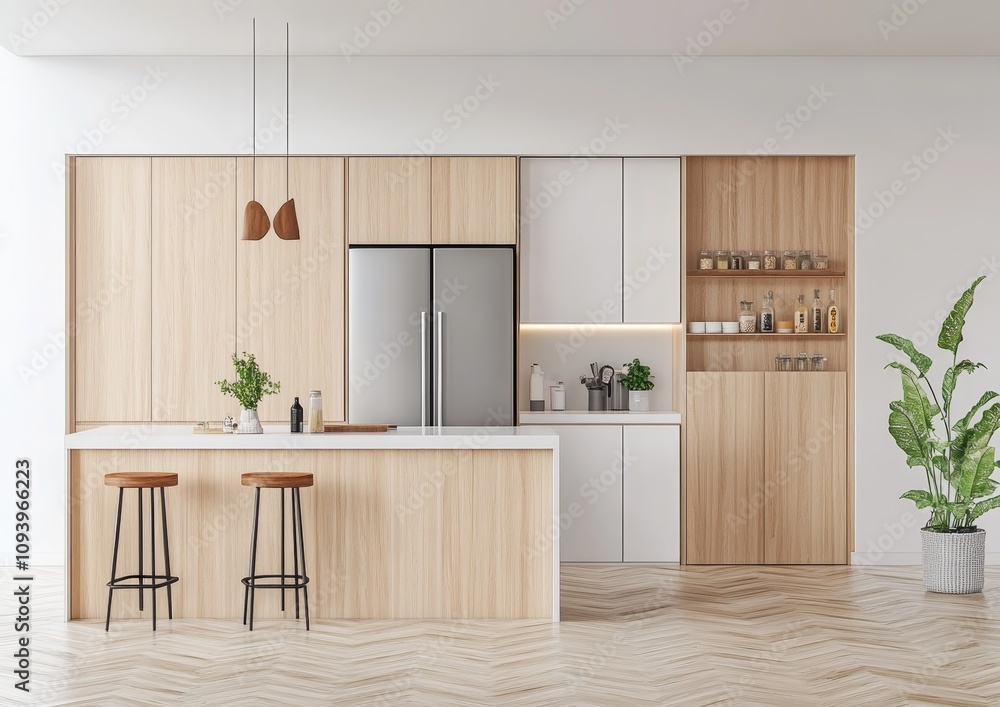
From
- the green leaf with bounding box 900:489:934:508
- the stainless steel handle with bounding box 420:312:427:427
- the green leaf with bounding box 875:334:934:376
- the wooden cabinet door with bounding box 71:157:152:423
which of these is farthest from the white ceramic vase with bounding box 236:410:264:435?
A: the green leaf with bounding box 900:489:934:508

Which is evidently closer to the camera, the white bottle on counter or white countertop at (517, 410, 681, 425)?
white countertop at (517, 410, 681, 425)

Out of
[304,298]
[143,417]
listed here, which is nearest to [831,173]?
[304,298]

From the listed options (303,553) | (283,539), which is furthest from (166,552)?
(303,553)

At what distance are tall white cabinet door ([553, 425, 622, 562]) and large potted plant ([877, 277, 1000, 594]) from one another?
5.42 feet

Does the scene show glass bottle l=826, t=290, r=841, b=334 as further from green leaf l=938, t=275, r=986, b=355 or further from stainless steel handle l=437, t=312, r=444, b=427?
stainless steel handle l=437, t=312, r=444, b=427

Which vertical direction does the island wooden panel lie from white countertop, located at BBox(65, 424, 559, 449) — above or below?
below

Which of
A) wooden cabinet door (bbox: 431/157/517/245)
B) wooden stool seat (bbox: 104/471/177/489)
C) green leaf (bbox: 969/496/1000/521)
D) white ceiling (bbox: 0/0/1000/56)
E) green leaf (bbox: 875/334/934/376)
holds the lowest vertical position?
green leaf (bbox: 969/496/1000/521)

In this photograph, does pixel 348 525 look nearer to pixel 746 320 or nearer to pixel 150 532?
pixel 150 532

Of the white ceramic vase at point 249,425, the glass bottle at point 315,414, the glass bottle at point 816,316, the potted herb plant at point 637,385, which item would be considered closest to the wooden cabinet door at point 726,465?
the potted herb plant at point 637,385

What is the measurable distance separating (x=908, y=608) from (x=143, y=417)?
449cm

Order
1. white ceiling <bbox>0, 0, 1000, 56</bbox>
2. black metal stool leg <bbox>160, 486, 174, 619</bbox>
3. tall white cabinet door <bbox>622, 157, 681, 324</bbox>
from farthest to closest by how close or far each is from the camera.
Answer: tall white cabinet door <bbox>622, 157, 681, 324</bbox>, white ceiling <bbox>0, 0, 1000, 56</bbox>, black metal stool leg <bbox>160, 486, 174, 619</bbox>

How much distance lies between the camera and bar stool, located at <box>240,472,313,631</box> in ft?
14.3

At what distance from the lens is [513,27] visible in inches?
214

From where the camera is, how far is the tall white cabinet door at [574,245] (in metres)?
6.00
